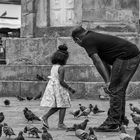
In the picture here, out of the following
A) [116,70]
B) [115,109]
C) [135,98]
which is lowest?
[135,98]

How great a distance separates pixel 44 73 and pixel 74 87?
1169mm

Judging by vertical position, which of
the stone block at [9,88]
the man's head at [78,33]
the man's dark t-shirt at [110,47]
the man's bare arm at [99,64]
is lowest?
the stone block at [9,88]

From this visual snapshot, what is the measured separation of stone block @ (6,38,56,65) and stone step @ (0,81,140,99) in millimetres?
831

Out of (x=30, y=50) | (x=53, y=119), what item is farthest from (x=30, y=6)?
(x=53, y=119)

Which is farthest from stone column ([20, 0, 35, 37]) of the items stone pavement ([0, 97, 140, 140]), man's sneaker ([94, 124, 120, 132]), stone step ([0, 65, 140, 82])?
man's sneaker ([94, 124, 120, 132])

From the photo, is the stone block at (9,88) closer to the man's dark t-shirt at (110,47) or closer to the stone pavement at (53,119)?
the stone pavement at (53,119)

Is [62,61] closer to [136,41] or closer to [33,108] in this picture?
[33,108]

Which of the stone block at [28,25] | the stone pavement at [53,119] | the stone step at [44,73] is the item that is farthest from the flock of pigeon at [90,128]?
the stone block at [28,25]

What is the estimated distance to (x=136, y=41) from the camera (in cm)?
1320

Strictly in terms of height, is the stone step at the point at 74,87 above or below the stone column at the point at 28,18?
below

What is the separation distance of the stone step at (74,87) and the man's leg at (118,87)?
5.32 m

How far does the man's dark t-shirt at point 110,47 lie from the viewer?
6.93m

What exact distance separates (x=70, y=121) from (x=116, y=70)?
178 cm

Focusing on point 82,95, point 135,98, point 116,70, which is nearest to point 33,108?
point 82,95
